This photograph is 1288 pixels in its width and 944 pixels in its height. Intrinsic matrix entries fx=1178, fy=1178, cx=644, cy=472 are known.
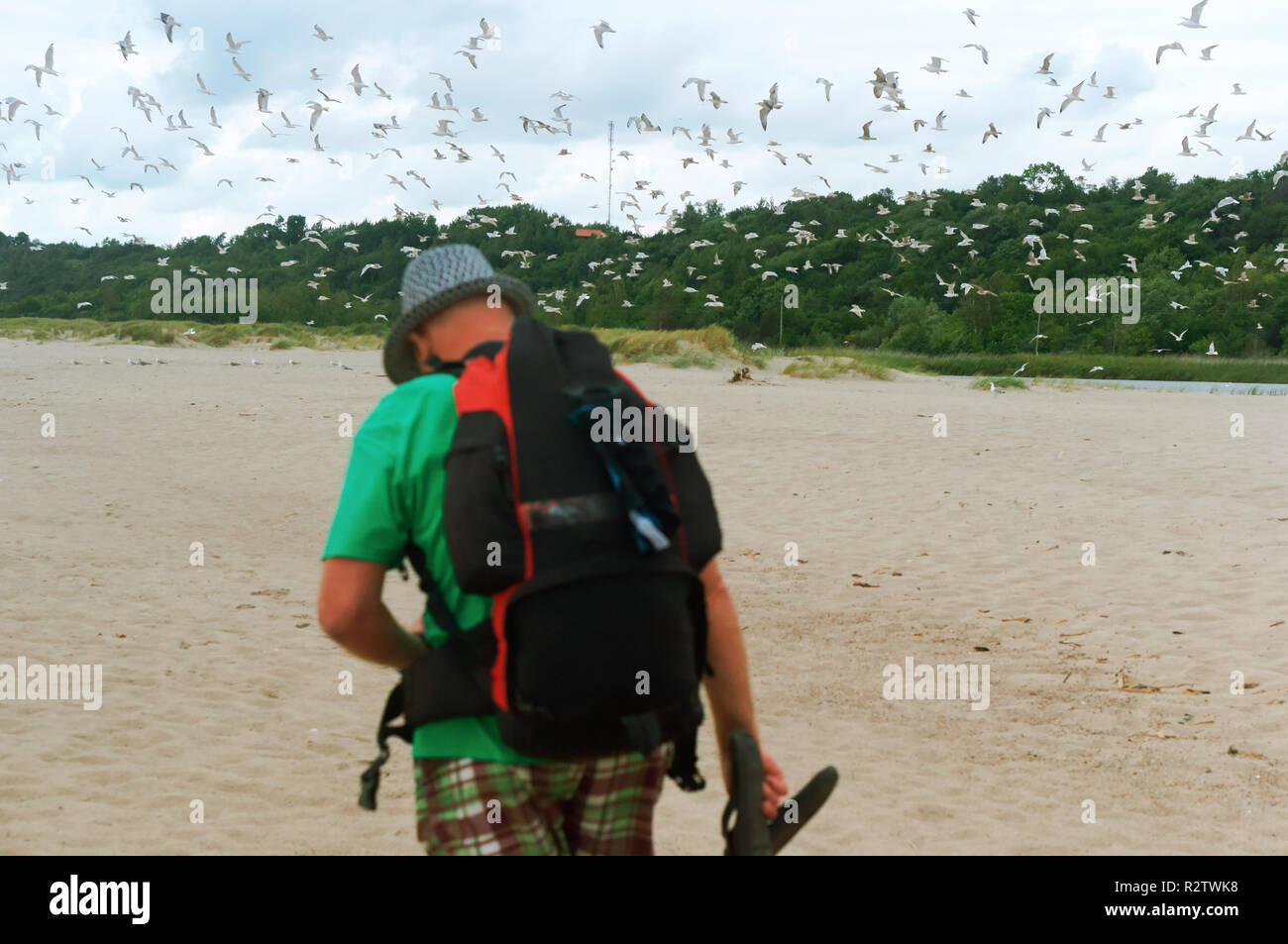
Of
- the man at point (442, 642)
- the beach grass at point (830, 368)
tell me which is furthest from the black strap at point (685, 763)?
the beach grass at point (830, 368)

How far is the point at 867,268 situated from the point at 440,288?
2335 inches

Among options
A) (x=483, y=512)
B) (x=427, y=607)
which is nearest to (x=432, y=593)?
(x=427, y=607)

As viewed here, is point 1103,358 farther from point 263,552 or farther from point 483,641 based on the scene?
point 483,641

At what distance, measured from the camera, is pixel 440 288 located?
7.15ft

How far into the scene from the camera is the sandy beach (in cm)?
507

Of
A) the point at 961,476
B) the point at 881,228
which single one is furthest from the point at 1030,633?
the point at 881,228

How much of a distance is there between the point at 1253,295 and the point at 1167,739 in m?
51.2

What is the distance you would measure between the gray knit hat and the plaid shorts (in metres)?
0.78

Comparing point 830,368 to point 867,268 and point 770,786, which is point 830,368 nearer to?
point 770,786

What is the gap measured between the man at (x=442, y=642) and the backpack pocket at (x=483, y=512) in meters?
0.11

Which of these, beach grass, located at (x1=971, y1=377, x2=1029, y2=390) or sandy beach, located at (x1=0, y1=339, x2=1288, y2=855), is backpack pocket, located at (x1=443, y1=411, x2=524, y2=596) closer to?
sandy beach, located at (x1=0, y1=339, x2=1288, y2=855)

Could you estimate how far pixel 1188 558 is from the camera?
10.3 m

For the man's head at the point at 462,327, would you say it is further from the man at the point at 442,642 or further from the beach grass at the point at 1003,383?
the beach grass at the point at 1003,383
